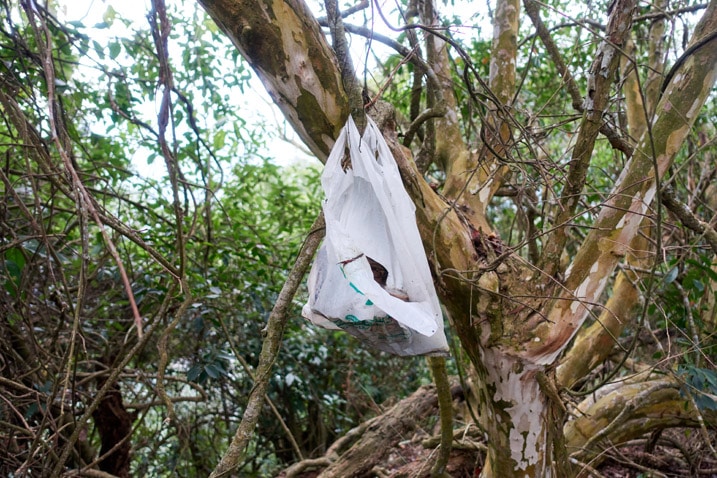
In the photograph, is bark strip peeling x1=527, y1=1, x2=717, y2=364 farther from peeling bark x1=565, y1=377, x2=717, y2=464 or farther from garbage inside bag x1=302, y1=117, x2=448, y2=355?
peeling bark x1=565, y1=377, x2=717, y2=464

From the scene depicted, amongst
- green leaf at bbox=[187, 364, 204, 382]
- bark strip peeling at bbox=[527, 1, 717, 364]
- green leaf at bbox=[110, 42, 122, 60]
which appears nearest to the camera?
bark strip peeling at bbox=[527, 1, 717, 364]

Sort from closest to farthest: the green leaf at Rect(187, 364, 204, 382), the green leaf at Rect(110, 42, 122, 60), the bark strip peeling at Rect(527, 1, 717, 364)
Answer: the bark strip peeling at Rect(527, 1, 717, 364) → the green leaf at Rect(187, 364, 204, 382) → the green leaf at Rect(110, 42, 122, 60)

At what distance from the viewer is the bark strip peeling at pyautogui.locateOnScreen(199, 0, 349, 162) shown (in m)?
1.55

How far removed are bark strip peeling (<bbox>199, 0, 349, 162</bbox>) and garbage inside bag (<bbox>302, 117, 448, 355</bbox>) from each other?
0.13 meters

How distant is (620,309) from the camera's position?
2783 mm

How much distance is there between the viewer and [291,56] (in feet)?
5.26

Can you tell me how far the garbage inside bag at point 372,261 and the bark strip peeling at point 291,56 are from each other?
134 millimetres

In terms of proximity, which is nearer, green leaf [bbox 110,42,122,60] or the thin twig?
the thin twig

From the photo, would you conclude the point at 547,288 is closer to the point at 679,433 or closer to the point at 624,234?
the point at 624,234

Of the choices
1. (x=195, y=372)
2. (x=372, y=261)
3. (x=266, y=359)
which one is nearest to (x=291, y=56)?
(x=372, y=261)

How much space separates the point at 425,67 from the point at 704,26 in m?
0.98

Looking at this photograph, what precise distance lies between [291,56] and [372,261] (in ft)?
1.97

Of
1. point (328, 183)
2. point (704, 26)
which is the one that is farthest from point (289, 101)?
point (704, 26)

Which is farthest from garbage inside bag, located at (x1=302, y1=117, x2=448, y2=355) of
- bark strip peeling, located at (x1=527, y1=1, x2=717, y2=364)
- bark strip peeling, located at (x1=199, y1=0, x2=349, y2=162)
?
bark strip peeling, located at (x1=527, y1=1, x2=717, y2=364)
